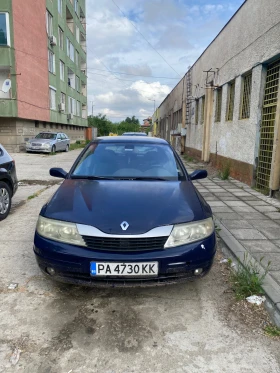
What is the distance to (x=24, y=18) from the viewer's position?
1870 centimetres

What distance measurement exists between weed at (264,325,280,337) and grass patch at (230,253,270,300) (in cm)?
40

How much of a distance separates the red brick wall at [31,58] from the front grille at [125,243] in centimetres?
1845

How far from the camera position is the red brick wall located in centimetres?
1827

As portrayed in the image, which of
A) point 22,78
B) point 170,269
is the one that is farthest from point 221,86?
point 22,78

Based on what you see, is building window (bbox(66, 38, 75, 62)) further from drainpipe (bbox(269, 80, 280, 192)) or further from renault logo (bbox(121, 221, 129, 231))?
renault logo (bbox(121, 221, 129, 231))

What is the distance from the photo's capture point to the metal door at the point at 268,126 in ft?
22.2

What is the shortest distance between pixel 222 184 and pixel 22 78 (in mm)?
16134

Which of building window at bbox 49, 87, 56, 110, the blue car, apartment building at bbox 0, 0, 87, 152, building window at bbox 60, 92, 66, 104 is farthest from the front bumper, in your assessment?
building window at bbox 60, 92, 66, 104

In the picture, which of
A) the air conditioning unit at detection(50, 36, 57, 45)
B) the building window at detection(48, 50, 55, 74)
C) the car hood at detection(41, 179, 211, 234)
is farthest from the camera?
the building window at detection(48, 50, 55, 74)

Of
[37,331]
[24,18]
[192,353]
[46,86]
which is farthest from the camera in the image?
[46,86]

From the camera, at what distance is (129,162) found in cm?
383

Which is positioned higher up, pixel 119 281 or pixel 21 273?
pixel 119 281

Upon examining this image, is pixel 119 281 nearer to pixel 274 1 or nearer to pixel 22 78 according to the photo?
pixel 274 1

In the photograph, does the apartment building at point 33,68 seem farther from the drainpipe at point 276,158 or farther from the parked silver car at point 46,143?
the drainpipe at point 276,158
